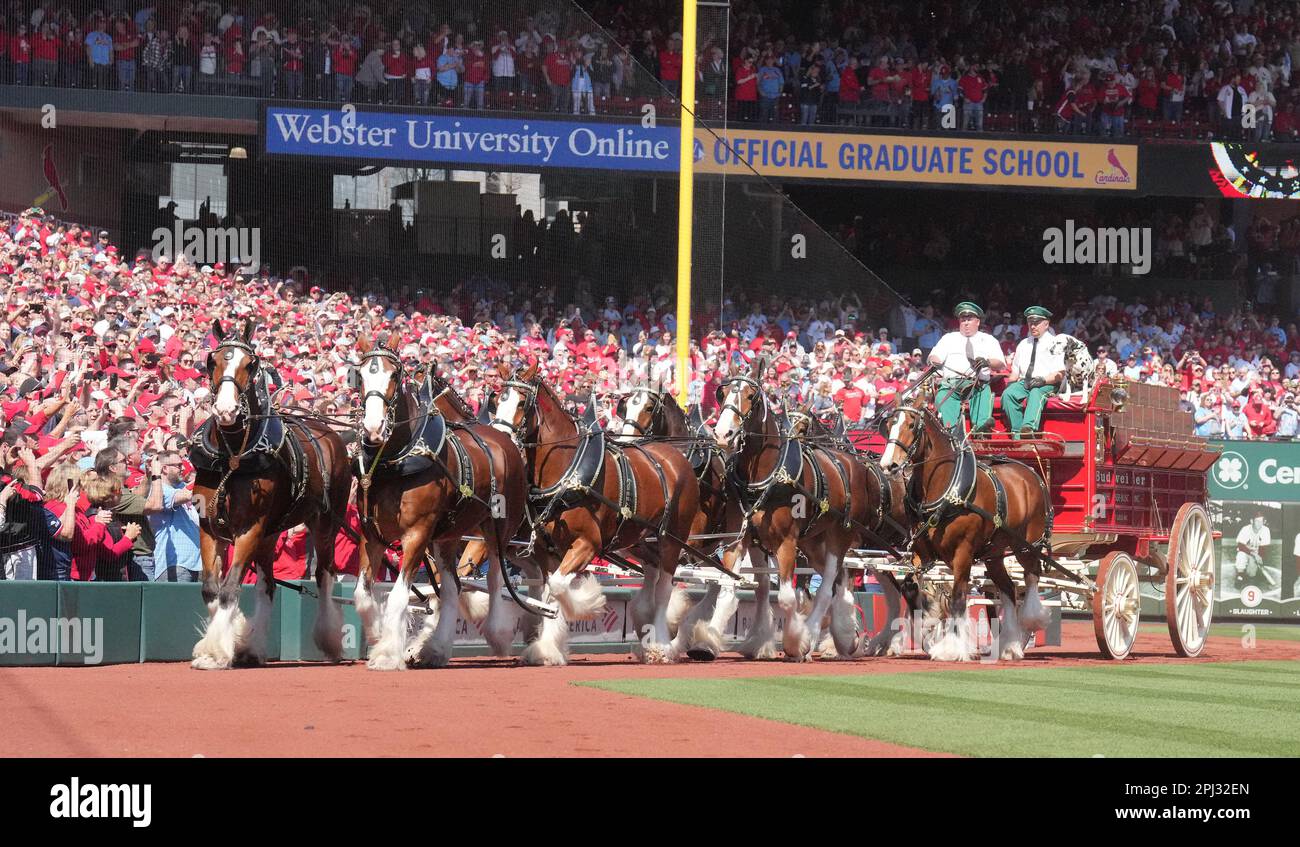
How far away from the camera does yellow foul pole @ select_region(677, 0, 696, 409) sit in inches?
784

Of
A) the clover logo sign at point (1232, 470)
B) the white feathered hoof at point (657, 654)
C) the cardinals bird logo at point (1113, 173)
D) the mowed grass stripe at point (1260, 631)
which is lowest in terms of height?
the mowed grass stripe at point (1260, 631)

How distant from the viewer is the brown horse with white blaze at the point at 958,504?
1677 cm

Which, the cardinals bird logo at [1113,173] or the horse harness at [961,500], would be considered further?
the cardinals bird logo at [1113,173]

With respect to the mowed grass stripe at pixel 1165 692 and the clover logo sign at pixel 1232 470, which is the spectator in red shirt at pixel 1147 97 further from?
the mowed grass stripe at pixel 1165 692

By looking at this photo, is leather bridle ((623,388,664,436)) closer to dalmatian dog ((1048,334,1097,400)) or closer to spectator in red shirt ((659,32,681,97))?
dalmatian dog ((1048,334,1097,400))

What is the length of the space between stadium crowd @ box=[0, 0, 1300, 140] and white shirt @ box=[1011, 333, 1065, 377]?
17.5ft

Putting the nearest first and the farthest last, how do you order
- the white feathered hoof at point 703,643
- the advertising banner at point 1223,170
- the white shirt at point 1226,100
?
the white feathered hoof at point 703,643
the advertising banner at point 1223,170
the white shirt at point 1226,100

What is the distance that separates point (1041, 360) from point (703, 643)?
4.64m

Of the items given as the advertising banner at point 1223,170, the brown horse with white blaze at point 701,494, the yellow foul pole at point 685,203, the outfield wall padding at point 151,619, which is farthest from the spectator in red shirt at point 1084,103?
the outfield wall padding at point 151,619

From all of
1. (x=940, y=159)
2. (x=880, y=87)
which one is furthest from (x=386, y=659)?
(x=880, y=87)

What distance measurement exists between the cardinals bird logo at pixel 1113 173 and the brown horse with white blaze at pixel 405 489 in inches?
948

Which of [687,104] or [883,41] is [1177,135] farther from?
[687,104]

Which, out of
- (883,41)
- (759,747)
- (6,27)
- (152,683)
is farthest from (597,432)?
(883,41)

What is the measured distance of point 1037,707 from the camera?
1195cm
